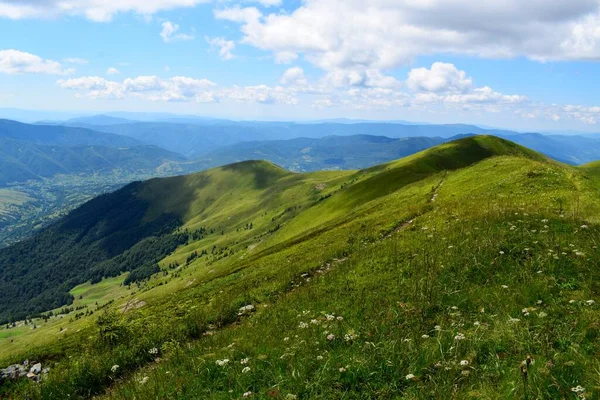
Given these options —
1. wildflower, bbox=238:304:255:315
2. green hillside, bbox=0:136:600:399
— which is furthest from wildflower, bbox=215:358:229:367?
wildflower, bbox=238:304:255:315

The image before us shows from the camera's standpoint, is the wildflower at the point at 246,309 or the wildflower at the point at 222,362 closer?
the wildflower at the point at 222,362

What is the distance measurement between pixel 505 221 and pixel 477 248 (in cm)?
548

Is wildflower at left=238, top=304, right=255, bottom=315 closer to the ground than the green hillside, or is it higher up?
closer to the ground

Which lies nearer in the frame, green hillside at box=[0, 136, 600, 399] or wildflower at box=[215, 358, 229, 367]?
green hillside at box=[0, 136, 600, 399]

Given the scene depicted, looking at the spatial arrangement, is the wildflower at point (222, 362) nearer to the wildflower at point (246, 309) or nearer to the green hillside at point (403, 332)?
the green hillside at point (403, 332)

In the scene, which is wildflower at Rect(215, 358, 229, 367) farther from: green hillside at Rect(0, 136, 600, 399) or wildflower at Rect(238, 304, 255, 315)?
wildflower at Rect(238, 304, 255, 315)

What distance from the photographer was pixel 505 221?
22.8 meters

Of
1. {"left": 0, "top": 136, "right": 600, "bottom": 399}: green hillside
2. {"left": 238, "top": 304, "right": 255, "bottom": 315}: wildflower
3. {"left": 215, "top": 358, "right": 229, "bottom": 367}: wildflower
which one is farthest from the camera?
{"left": 238, "top": 304, "right": 255, "bottom": 315}: wildflower

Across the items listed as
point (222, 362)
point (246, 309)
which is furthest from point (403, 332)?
point (246, 309)

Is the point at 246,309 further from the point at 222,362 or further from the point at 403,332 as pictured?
the point at 403,332

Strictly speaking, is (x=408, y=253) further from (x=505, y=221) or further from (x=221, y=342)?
(x=221, y=342)

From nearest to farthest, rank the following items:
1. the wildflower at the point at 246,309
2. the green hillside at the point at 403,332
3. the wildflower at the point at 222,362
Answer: the green hillside at the point at 403,332 → the wildflower at the point at 222,362 → the wildflower at the point at 246,309

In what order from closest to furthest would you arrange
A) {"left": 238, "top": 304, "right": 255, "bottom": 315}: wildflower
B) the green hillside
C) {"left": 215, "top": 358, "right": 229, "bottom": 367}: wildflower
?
1. the green hillside
2. {"left": 215, "top": 358, "right": 229, "bottom": 367}: wildflower
3. {"left": 238, "top": 304, "right": 255, "bottom": 315}: wildflower

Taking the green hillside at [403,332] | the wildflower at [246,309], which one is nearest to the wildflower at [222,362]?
the green hillside at [403,332]
